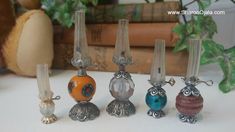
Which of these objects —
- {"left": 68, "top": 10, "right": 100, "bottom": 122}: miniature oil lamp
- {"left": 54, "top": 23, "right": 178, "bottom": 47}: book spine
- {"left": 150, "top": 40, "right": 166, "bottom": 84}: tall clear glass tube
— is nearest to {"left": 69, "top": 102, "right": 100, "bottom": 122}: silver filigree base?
{"left": 68, "top": 10, "right": 100, "bottom": 122}: miniature oil lamp

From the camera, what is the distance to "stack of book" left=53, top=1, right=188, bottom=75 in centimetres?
64

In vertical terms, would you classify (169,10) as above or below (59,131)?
above

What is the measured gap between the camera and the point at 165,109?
507 mm

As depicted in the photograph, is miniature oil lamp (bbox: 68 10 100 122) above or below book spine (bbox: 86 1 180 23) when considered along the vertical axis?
below

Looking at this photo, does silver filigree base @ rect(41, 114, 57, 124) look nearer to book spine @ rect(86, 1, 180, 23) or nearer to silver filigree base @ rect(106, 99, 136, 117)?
silver filigree base @ rect(106, 99, 136, 117)

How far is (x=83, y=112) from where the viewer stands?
470mm

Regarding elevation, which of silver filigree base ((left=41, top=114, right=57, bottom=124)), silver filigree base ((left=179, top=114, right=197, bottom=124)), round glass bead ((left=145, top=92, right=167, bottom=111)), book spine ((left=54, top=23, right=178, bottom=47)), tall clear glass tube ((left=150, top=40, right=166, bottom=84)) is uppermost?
book spine ((left=54, top=23, right=178, bottom=47))

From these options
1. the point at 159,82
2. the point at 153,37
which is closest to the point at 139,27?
the point at 153,37

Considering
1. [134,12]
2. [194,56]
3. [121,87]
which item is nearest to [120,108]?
[121,87]

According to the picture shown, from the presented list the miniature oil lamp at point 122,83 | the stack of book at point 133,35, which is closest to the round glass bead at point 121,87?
the miniature oil lamp at point 122,83

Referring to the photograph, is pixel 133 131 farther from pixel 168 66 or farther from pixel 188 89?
pixel 168 66

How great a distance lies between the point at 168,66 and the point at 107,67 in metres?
0.13

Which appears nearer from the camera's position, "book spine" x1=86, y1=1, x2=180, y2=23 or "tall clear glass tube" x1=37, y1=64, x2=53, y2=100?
"tall clear glass tube" x1=37, y1=64, x2=53, y2=100

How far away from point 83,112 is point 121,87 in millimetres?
70
